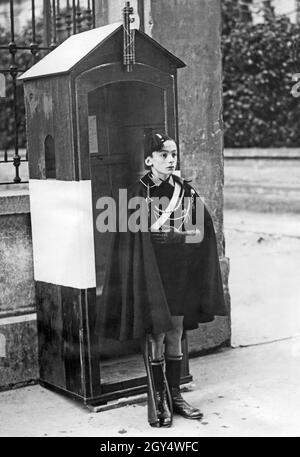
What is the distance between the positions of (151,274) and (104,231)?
66cm

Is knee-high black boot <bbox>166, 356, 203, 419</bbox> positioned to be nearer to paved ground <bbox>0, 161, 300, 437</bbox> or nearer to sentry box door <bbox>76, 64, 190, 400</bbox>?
paved ground <bbox>0, 161, 300, 437</bbox>

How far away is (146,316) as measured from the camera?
176 inches

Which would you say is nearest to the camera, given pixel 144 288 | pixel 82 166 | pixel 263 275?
pixel 144 288

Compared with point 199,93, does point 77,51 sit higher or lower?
higher

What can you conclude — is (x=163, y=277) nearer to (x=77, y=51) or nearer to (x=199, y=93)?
(x=77, y=51)

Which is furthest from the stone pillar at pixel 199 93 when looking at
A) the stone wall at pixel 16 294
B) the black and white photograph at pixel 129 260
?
the stone wall at pixel 16 294

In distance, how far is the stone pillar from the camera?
5.79 m

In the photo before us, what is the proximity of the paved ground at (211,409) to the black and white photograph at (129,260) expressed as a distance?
2 centimetres

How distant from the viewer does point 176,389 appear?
477cm

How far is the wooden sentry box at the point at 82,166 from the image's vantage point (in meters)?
4.72

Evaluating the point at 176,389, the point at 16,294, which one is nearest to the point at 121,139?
the point at 16,294

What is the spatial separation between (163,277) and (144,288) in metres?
0.15

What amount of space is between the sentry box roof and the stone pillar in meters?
0.86
